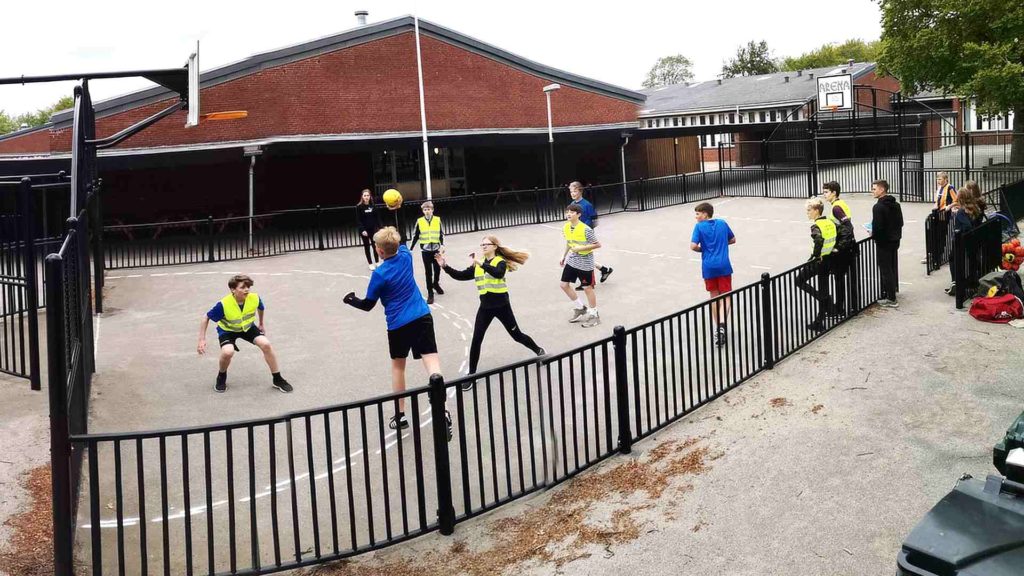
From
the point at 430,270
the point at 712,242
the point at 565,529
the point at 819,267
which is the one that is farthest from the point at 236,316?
the point at 819,267

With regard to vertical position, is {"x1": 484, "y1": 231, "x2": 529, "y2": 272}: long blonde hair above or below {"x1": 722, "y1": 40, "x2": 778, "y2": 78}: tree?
below

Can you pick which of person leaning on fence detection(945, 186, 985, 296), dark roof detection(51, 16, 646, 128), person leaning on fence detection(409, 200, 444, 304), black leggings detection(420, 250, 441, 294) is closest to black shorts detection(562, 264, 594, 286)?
person leaning on fence detection(409, 200, 444, 304)

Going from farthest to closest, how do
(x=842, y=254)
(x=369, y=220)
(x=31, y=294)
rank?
(x=369, y=220)
(x=842, y=254)
(x=31, y=294)

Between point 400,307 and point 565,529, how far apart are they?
2.98 meters

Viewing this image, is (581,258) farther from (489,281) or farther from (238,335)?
(238,335)

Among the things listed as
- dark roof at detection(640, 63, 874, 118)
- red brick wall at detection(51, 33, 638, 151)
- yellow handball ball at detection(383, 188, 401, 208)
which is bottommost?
yellow handball ball at detection(383, 188, 401, 208)

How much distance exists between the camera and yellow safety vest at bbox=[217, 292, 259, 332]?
1027cm

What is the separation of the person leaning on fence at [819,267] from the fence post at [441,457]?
6000 mm

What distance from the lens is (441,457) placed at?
20.8 feet

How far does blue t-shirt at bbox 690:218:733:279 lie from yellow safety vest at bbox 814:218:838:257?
122 centimetres

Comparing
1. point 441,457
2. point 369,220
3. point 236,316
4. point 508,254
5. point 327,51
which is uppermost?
point 327,51

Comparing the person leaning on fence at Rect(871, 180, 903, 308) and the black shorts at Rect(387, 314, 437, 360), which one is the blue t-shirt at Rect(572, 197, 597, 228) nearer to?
the person leaning on fence at Rect(871, 180, 903, 308)

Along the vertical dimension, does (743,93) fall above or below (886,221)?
above

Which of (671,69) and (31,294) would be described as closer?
(31,294)
